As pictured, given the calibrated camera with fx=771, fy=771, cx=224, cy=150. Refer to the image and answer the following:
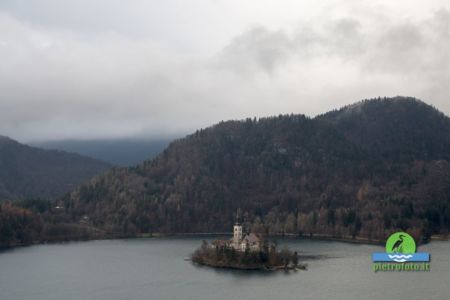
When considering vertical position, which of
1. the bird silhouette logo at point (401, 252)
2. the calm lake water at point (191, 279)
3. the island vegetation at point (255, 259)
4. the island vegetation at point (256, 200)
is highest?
the island vegetation at point (256, 200)

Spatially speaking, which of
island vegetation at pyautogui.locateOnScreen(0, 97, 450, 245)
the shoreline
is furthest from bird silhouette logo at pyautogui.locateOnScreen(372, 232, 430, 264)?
island vegetation at pyautogui.locateOnScreen(0, 97, 450, 245)

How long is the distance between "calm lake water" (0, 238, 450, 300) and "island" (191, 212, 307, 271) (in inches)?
89.7

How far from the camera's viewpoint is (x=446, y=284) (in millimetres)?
76875

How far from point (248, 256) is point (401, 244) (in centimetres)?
1853

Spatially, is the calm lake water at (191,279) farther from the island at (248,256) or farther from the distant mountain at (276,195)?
the distant mountain at (276,195)

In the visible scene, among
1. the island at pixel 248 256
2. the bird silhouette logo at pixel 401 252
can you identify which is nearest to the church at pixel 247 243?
the island at pixel 248 256

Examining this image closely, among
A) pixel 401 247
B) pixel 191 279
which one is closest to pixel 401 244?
pixel 401 247

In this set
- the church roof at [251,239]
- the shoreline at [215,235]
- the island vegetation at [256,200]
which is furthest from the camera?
the island vegetation at [256,200]

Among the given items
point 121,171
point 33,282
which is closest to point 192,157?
point 121,171

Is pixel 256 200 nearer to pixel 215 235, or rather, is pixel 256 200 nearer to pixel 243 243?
pixel 215 235

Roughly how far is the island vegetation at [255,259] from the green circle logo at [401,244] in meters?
10.5

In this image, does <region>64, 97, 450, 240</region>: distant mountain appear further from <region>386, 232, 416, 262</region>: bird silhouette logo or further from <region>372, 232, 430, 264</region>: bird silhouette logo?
<region>386, 232, 416, 262</region>: bird silhouette logo

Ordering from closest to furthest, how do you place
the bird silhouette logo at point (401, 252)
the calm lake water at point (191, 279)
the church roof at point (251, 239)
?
1. the calm lake water at point (191, 279)
2. the bird silhouette logo at point (401, 252)
3. the church roof at point (251, 239)

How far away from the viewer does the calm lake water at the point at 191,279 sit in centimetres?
7544
